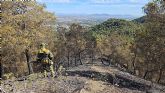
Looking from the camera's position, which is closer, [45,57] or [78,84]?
[78,84]

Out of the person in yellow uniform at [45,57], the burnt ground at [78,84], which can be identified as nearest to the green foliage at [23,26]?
the burnt ground at [78,84]

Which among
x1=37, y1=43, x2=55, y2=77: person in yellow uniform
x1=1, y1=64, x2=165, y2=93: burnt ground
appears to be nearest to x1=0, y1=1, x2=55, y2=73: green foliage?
x1=1, y1=64, x2=165, y2=93: burnt ground

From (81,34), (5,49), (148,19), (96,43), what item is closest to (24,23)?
(5,49)

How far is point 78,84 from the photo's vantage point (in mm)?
25281

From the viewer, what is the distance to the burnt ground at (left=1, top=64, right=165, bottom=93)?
23.1 m

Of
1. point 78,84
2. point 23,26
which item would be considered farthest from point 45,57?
point 23,26

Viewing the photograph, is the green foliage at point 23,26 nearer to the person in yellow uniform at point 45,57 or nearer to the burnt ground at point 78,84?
the burnt ground at point 78,84

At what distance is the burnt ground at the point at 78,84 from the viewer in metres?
23.1

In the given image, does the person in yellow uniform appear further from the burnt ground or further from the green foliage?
the green foliage

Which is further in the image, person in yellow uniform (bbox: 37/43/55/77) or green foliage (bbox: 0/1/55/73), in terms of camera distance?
green foliage (bbox: 0/1/55/73)

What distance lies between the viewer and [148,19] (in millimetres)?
40875

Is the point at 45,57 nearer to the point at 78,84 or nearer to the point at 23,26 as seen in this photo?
the point at 78,84

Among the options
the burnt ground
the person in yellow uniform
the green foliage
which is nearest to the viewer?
the burnt ground

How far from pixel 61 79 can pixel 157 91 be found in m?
8.93
